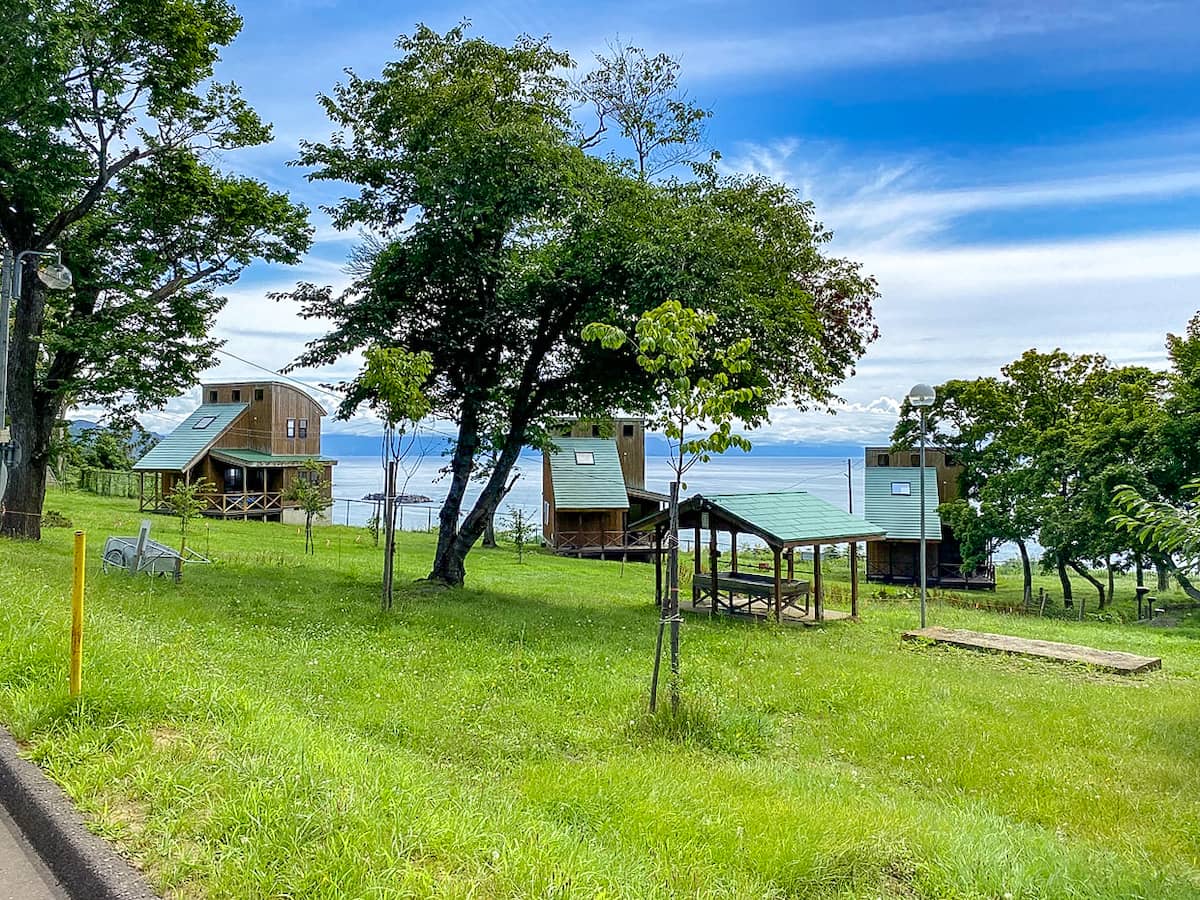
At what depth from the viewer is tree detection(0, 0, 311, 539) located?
1284 cm

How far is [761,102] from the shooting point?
12242 mm

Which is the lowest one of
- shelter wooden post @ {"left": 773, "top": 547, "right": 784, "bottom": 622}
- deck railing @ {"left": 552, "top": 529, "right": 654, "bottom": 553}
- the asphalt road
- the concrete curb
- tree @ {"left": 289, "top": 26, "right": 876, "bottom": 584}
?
deck railing @ {"left": 552, "top": 529, "right": 654, "bottom": 553}

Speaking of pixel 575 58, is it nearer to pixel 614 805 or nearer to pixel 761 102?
pixel 761 102

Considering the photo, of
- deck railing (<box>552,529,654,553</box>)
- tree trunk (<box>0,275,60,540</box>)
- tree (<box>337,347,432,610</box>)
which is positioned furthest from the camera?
deck railing (<box>552,529,654,553</box>)

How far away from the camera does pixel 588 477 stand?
1344 inches

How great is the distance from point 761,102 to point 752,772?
425 inches

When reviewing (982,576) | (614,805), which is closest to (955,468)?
(982,576)

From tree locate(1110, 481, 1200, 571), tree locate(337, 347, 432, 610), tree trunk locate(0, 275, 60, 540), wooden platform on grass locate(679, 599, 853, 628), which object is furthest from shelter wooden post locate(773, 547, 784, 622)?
tree trunk locate(0, 275, 60, 540)

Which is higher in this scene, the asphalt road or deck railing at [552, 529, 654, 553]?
the asphalt road

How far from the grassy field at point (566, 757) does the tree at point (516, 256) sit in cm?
466

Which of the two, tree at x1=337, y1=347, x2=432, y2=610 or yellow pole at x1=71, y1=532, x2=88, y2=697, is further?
tree at x1=337, y1=347, x2=432, y2=610

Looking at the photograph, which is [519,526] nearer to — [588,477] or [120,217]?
[588,477]

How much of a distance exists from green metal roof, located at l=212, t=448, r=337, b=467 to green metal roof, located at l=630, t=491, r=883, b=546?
78.5ft

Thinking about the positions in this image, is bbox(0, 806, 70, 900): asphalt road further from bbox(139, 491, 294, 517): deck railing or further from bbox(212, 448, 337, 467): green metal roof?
bbox(212, 448, 337, 467): green metal roof
